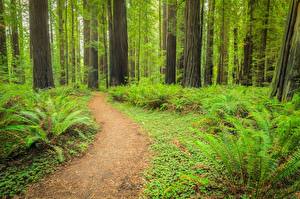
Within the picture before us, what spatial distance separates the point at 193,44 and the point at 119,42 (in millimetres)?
5412

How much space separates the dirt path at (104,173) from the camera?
2.60m

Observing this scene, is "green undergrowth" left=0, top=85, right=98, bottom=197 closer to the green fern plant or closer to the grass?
the grass

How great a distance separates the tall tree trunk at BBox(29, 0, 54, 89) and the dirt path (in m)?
5.71

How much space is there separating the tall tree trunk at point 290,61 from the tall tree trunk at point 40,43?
8.81 m

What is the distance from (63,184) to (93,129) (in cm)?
221

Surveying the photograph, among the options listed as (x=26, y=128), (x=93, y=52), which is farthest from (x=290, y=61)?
(x=93, y=52)

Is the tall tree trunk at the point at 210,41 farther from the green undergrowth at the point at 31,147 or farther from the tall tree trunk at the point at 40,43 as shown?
the green undergrowth at the point at 31,147

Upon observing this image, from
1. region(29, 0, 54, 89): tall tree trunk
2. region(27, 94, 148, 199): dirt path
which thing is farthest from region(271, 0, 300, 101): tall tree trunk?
region(29, 0, 54, 89): tall tree trunk

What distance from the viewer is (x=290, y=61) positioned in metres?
4.55

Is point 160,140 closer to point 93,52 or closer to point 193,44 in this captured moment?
point 193,44

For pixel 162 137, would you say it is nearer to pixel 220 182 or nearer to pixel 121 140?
pixel 121 140

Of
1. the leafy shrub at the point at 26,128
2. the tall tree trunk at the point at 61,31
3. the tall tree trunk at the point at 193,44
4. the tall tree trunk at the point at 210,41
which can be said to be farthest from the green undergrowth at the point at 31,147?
the tall tree trunk at the point at 61,31

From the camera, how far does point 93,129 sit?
494cm

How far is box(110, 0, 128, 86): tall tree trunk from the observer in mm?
12125
